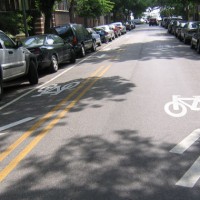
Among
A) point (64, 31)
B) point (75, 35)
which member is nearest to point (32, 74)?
point (75, 35)

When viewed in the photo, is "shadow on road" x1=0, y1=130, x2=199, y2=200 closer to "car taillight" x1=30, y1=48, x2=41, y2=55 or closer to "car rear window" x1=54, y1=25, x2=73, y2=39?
"car taillight" x1=30, y1=48, x2=41, y2=55

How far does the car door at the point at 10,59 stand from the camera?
10341 millimetres

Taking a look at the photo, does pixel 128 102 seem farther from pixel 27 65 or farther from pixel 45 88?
pixel 27 65

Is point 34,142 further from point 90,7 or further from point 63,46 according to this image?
point 90,7

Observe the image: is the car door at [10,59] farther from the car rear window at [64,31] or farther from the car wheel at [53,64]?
the car rear window at [64,31]

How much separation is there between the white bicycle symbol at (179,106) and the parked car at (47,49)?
6.71 m

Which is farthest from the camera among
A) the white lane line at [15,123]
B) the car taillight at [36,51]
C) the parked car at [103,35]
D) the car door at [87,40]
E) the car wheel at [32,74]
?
the parked car at [103,35]

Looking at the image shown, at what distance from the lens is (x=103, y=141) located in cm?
587

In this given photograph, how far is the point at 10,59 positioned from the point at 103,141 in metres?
5.75

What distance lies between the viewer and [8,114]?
8195 mm

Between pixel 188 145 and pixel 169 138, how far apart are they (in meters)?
0.39

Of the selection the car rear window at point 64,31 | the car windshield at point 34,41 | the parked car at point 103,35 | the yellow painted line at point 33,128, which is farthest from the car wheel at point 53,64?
the parked car at point 103,35

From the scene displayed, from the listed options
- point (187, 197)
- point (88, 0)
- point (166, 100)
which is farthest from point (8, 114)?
point (88, 0)

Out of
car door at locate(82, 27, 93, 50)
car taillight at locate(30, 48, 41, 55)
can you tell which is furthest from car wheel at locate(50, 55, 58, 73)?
car door at locate(82, 27, 93, 50)
